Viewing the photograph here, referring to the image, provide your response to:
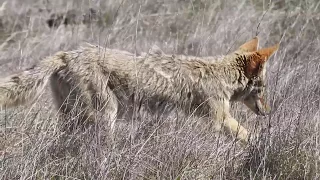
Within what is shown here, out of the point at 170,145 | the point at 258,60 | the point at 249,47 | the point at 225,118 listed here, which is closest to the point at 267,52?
the point at 258,60

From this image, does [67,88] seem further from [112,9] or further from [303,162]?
[112,9]

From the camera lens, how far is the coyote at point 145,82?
16.6 feet

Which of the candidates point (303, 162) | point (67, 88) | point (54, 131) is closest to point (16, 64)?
point (67, 88)

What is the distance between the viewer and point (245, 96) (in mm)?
6105

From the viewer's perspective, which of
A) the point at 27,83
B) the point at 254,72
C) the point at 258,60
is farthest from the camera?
the point at 254,72

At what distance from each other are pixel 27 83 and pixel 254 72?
2.18m

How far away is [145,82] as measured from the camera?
217 inches

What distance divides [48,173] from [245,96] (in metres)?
2.67

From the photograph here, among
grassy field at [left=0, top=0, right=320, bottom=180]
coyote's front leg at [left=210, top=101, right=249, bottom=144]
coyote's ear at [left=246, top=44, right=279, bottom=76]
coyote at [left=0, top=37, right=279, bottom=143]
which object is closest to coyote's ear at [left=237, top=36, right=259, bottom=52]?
coyote at [left=0, top=37, right=279, bottom=143]

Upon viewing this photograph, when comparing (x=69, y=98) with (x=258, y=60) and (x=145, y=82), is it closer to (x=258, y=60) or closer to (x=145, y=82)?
(x=145, y=82)

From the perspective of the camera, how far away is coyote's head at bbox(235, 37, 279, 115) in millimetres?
5746

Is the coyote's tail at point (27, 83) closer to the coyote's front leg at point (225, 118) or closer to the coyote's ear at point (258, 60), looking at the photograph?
the coyote's front leg at point (225, 118)

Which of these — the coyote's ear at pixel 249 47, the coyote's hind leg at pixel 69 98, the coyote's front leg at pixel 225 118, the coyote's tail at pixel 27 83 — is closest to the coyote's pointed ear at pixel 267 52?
the coyote's ear at pixel 249 47

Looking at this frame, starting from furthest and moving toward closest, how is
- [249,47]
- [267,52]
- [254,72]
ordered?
[249,47]
[254,72]
[267,52]
